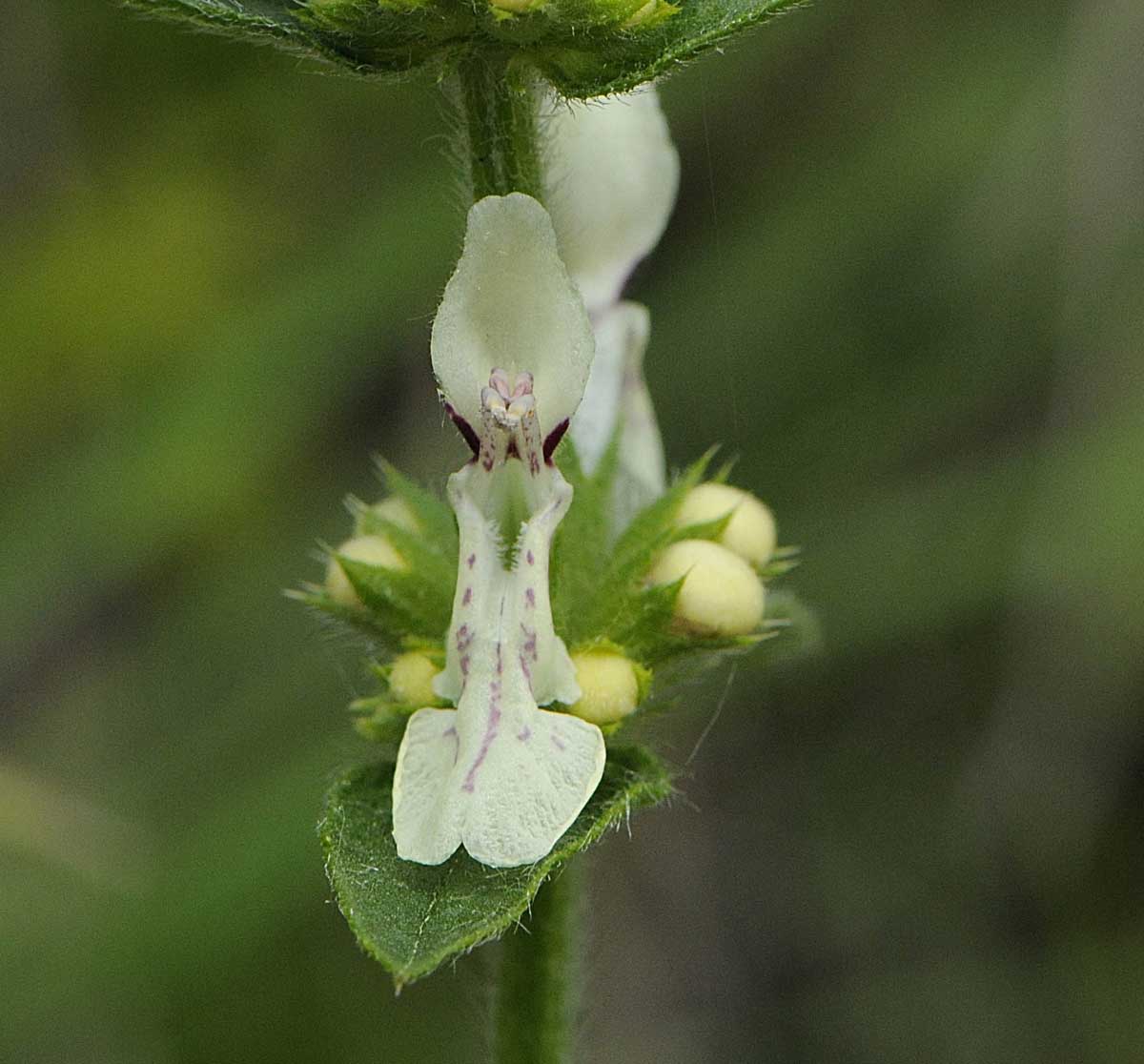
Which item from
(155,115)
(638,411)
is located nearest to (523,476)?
(638,411)

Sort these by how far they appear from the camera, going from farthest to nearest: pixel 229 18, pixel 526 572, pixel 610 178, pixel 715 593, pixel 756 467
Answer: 1. pixel 756 467
2. pixel 610 178
3. pixel 715 593
4. pixel 526 572
5. pixel 229 18

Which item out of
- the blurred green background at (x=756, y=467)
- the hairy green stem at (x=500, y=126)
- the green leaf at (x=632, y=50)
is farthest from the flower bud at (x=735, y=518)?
the blurred green background at (x=756, y=467)

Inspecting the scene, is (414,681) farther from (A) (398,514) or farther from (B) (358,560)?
(A) (398,514)

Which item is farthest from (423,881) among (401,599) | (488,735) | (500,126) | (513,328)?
(500,126)

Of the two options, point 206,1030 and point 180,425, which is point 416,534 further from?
point 180,425

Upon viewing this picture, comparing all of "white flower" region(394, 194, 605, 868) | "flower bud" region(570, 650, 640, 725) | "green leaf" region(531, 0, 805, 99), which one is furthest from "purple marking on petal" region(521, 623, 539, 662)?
"green leaf" region(531, 0, 805, 99)

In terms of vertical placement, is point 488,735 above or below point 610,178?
below
